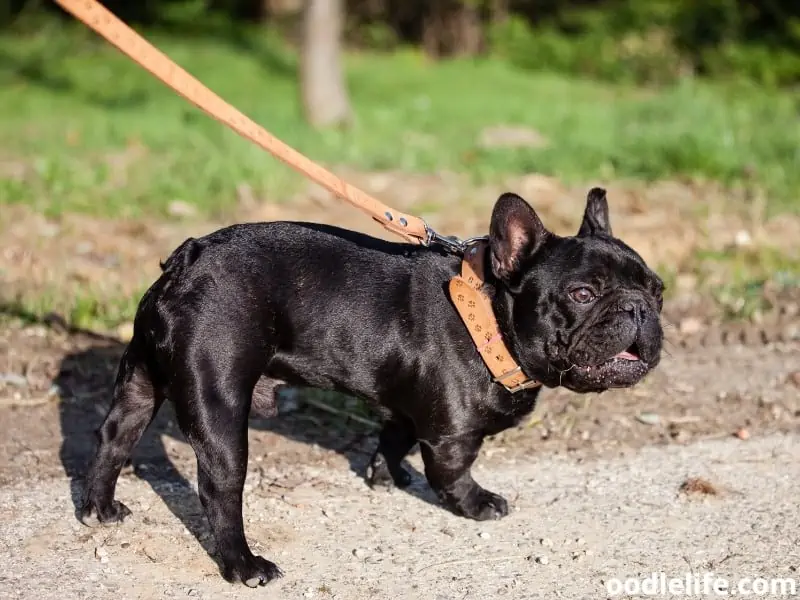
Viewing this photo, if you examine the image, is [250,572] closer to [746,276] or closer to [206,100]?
[206,100]

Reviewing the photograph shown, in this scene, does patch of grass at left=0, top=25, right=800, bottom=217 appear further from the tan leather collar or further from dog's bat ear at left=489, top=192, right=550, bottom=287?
Answer: dog's bat ear at left=489, top=192, right=550, bottom=287

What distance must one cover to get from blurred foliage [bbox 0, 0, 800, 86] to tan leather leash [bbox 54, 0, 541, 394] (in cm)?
1361

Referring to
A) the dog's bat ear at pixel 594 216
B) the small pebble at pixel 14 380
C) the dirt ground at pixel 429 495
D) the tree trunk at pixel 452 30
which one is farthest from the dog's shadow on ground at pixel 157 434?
the tree trunk at pixel 452 30

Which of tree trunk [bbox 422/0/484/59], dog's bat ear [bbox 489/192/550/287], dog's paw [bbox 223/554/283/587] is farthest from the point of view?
tree trunk [bbox 422/0/484/59]

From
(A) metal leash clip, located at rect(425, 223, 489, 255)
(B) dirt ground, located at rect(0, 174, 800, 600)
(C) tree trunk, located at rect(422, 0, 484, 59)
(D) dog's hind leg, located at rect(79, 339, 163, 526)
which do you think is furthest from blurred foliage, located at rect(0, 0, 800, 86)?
(D) dog's hind leg, located at rect(79, 339, 163, 526)

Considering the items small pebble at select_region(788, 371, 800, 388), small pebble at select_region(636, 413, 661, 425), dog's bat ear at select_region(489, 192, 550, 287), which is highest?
dog's bat ear at select_region(489, 192, 550, 287)

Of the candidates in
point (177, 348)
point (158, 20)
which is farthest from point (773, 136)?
point (158, 20)

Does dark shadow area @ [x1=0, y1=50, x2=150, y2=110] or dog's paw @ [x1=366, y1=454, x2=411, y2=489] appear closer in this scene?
dog's paw @ [x1=366, y1=454, x2=411, y2=489]

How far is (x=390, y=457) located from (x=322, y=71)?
908 cm

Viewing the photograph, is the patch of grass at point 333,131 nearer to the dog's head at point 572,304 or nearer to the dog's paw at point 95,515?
the dog's paw at point 95,515

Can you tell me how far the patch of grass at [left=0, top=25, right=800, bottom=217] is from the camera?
9.34m

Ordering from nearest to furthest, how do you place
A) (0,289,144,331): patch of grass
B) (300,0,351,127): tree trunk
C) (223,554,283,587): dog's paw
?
(223,554,283,587): dog's paw < (0,289,144,331): patch of grass < (300,0,351,127): tree trunk

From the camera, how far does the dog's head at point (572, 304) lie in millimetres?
3967

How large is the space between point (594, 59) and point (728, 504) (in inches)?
589
